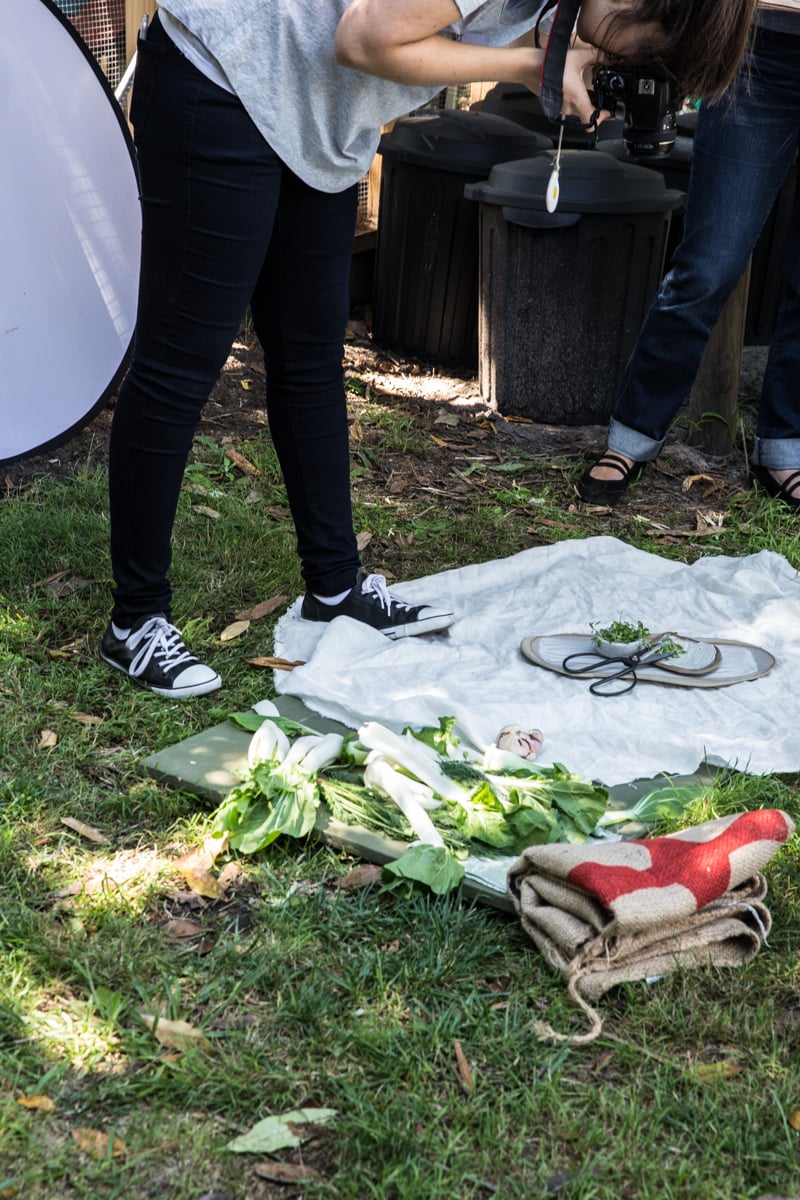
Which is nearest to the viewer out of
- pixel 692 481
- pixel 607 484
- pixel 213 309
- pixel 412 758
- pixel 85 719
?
pixel 412 758

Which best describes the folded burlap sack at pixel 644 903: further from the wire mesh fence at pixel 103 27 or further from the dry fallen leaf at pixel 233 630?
the wire mesh fence at pixel 103 27

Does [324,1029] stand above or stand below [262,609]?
above

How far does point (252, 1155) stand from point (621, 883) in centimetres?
65

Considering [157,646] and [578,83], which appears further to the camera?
[157,646]

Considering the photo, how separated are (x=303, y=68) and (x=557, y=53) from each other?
1.48 feet

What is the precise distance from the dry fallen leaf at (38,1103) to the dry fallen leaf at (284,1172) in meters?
0.28

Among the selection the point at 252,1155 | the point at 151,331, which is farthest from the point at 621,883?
the point at 151,331

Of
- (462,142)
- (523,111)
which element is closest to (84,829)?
(462,142)

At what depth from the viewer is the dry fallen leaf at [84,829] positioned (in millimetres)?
2166

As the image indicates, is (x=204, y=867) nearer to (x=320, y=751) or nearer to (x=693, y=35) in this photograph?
(x=320, y=751)

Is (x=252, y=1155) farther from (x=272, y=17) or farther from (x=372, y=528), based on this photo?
(x=372, y=528)

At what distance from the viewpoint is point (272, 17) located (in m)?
2.17

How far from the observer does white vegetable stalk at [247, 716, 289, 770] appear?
2248 millimetres

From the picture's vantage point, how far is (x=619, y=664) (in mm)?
2838
